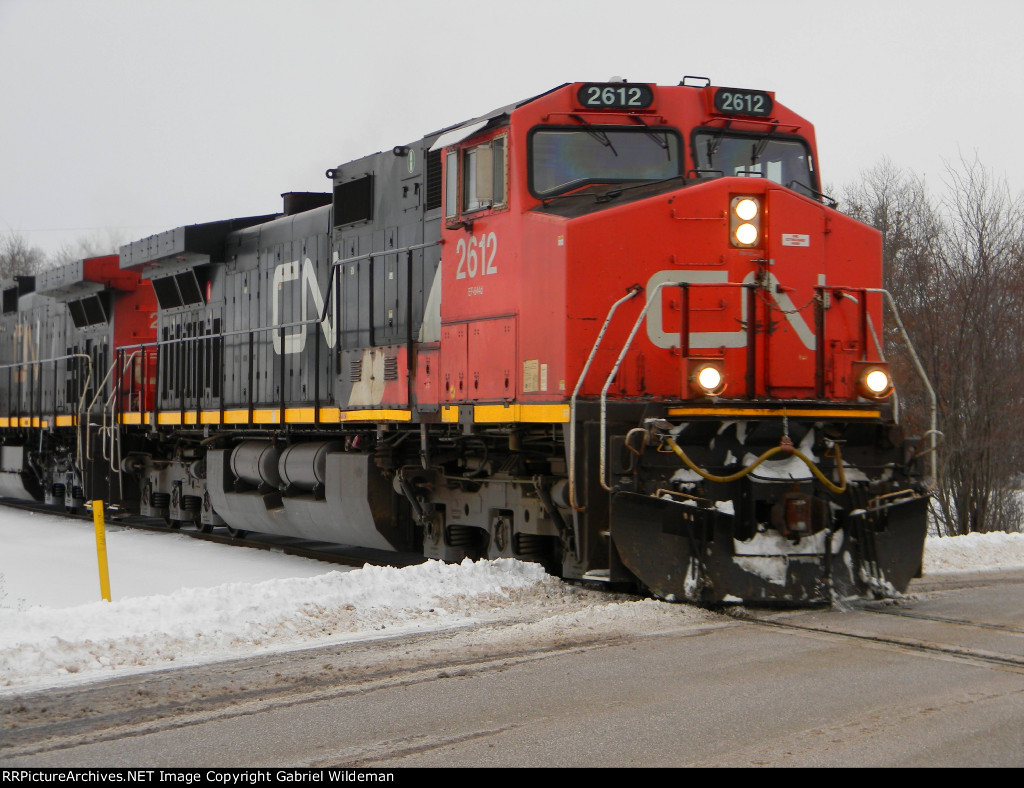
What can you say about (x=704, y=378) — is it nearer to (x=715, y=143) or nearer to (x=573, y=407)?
(x=573, y=407)

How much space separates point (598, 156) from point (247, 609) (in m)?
4.01

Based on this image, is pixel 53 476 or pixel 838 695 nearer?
pixel 838 695

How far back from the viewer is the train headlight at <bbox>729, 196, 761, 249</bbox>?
25.3 feet

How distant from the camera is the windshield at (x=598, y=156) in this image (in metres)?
8.25

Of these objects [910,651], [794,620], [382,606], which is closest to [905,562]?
[794,620]

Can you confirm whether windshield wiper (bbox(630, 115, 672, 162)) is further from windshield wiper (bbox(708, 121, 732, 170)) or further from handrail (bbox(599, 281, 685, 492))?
handrail (bbox(599, 281, 685, 492))

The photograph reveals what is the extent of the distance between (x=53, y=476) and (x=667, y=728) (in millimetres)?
16708

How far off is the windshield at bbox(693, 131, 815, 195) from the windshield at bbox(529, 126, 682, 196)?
232 millimetres

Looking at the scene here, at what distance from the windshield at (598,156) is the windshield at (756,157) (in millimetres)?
232

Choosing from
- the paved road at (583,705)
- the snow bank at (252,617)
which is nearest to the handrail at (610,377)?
the paved road at (583,705)

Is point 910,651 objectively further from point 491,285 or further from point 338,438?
point 338,438

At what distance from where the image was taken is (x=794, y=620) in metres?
7.06

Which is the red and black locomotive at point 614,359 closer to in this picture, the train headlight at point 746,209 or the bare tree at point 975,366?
the train headlight at point 746,209
